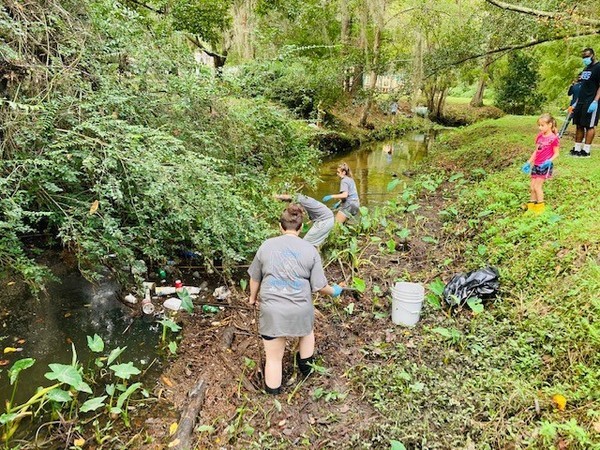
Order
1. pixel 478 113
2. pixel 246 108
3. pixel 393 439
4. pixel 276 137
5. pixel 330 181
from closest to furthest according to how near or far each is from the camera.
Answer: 1. pixel 393 439
2. pixel 246 108
3. pixel 276 137
4. pixel 330 181
5. pixel 478 113

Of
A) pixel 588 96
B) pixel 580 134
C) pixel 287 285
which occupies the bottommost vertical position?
pixel 287 285

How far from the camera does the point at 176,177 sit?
4.27m

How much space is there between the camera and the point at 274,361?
3391mm

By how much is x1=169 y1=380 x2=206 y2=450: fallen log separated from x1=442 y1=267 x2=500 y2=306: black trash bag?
2588 millimetres

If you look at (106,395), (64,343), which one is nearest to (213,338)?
(106,395)

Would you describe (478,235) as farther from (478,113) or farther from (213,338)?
(478,113)

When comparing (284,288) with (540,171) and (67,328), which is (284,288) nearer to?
(67,328)

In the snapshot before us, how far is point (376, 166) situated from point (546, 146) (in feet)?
29.8

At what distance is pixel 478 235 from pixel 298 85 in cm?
791

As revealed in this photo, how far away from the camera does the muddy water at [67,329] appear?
154 inches

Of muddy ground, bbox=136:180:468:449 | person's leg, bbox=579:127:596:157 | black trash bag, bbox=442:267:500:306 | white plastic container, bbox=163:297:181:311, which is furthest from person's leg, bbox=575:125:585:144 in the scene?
Answer: white plastic container, bbox=163:297:181:311

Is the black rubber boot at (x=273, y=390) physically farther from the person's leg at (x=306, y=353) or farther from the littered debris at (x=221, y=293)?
the littered debris at (x=221, y=293)

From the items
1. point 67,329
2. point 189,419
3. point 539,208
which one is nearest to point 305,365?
point 189,419

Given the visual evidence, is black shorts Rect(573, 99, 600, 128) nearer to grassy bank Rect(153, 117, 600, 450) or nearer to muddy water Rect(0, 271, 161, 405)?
grassy bank Rect(153, 117, 600, 450)
